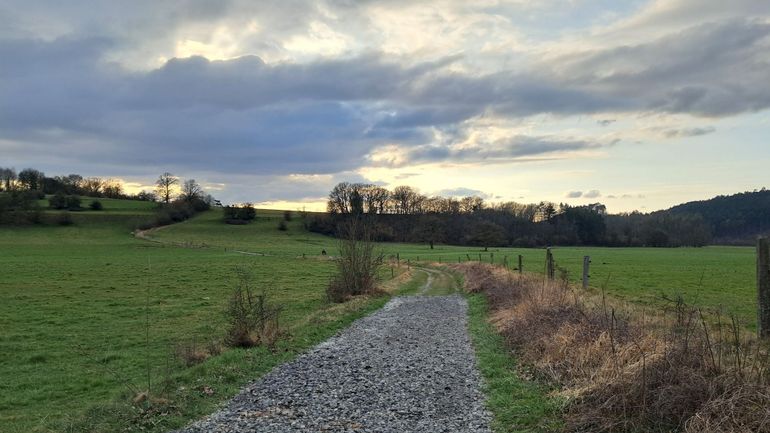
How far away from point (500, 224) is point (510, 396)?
459 ft

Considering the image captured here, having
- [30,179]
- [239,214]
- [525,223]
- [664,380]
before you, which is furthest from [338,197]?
[664,380]

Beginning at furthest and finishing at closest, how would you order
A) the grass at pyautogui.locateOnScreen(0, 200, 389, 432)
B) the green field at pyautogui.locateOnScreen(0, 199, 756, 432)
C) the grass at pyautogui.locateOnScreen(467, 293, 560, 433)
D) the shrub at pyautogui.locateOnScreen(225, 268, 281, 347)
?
the shrub at pyautogui.locateOnScreen(225, 268, 281, 347) → the green field at pyautogui.locateOnScreen(0, 199, 756, 432) → the grass at pyautogui.locateOnScreen(0, 200, 389, 432) → the grass at pyautogui.locateOnScreen(467, 293, 560, 433)

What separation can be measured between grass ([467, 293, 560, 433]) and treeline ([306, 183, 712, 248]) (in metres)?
110

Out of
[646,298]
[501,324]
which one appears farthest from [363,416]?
[646,298]

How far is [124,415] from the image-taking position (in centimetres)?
832

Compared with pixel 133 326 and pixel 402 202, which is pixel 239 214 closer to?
pixel 402 202

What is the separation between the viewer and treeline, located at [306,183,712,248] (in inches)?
5182

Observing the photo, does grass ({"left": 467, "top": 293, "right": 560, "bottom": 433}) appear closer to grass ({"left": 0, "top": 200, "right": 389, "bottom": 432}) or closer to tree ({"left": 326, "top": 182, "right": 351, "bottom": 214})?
grass ({"left": 0, "top": 200, "right": 389, "bottom": 432})

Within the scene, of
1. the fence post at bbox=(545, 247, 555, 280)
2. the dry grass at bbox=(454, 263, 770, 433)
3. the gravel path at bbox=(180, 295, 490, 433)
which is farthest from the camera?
the fence post at bbox=(545, 247, 555, 280)

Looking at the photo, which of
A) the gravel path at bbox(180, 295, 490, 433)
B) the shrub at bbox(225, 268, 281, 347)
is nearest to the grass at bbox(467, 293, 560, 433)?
the gravel path at bbox(180, 295, 490, 433)

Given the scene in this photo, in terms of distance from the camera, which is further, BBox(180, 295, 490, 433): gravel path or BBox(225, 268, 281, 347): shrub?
BBox(225, 268, 281, 347): shrub

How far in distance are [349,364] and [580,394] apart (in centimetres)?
597

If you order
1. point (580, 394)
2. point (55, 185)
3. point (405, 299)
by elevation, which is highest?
point (55, 185)

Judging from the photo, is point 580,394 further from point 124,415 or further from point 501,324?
point 501,324
